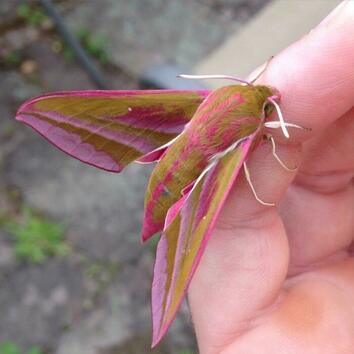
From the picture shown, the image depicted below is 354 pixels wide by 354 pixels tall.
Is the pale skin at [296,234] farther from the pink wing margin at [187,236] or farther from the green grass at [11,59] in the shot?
the green grass at [11,59]

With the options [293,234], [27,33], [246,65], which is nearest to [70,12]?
[27,33]

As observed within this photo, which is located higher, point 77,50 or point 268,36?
point 268,36

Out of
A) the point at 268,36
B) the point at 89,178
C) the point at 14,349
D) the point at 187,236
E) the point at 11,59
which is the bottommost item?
the point at 14,349

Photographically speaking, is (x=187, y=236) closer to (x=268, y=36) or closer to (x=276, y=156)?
(x=276, y=156)

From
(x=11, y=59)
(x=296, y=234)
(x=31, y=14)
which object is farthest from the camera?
(x=31, y=14)

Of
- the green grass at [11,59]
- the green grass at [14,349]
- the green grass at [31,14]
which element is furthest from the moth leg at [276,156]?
the green grass at [31,14]

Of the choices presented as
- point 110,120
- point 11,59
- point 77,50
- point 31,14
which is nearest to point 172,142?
point 110,120

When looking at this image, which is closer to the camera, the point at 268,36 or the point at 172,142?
the point at 172,142
